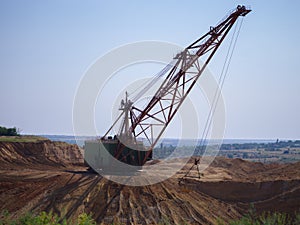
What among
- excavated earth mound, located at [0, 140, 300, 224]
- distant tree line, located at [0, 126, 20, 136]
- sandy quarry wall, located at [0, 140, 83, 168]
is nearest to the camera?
excavated earth mound, located at [0, 140, 300, 224]

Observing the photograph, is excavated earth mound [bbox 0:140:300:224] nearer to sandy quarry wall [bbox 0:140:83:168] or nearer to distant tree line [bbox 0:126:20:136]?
sandy quarry wall [bbox 0:140:83:168]

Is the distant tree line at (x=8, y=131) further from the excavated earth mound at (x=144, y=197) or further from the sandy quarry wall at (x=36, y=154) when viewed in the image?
the excavated earth mound at (x=144, y=197)

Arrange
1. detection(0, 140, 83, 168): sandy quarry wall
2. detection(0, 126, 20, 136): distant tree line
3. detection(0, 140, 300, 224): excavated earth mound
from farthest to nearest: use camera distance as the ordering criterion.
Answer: detection(0, 126, 20, 136): distant tree line
detection(0, 140, 83, 168): sandy quarry wall
detection(0, 140, 300, 224): excavated earth mound

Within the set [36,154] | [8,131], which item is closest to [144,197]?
[36,154]

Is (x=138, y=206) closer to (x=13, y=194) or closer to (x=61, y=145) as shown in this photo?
(x=13, y=194)

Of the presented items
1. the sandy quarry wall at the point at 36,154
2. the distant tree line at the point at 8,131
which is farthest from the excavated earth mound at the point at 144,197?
the distant tree line at the point at 8,131

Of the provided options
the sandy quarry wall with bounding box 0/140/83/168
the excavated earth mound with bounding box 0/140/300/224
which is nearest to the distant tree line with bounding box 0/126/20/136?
the sandy quarry wall with bounding box 0/140/83/168

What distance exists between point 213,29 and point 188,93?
5875mm

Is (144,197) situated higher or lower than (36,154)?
lower

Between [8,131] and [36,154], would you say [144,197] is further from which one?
[8,131]

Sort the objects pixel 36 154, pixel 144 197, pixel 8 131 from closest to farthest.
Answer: pixel 144 197 → pixel 36 154 → pixel 8 131

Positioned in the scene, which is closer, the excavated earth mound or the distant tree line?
the excavated earth mound

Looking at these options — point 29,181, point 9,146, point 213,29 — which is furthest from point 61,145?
point 213,29

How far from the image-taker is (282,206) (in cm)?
3669
